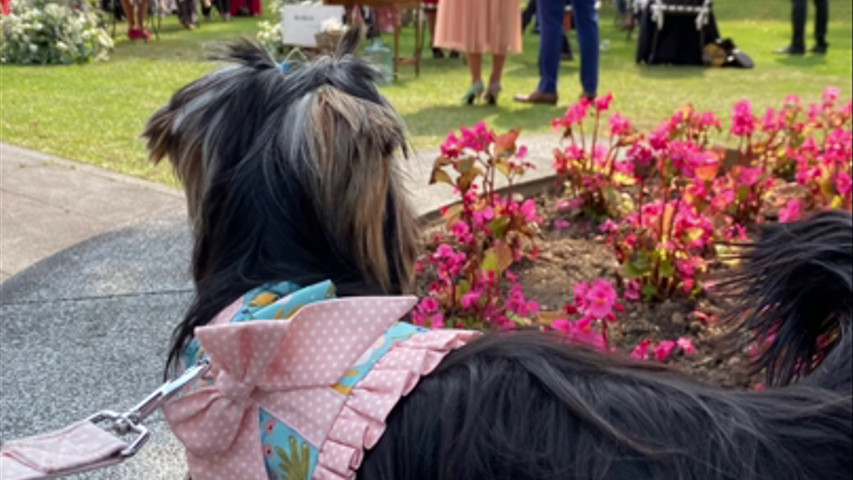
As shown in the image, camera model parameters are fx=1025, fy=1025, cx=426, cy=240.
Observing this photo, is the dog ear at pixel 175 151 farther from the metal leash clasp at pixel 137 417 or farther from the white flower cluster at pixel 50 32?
the white flower cluster at pixel 50 32

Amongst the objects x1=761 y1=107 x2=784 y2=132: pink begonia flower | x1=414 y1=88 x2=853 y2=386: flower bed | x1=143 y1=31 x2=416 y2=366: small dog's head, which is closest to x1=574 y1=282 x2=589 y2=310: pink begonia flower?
x1=414 y1=88 x2=853 y2=386: flower bed

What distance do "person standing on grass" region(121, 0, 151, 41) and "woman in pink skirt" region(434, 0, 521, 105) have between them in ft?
15.2

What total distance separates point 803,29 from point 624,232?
11.2 meters

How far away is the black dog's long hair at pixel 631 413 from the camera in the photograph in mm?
1710

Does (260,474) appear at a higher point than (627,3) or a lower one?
lower

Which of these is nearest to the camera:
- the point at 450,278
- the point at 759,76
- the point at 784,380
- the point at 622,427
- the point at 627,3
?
the point at 622,427

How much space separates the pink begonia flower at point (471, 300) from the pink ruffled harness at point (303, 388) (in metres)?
→ 1.79

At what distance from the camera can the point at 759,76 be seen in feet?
39.2

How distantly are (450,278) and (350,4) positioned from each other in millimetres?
7162

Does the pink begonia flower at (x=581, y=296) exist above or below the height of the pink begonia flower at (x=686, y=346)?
above

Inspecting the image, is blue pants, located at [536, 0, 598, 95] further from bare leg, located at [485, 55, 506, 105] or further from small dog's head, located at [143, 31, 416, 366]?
small dog's head, located at [143, 31, 416, 366]

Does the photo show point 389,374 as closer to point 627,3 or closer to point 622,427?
point 622,427

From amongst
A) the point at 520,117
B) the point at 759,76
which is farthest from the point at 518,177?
the point at 759,76

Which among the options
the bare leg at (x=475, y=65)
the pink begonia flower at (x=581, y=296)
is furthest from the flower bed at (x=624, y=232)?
the bare leg at (x=475, y=65)
